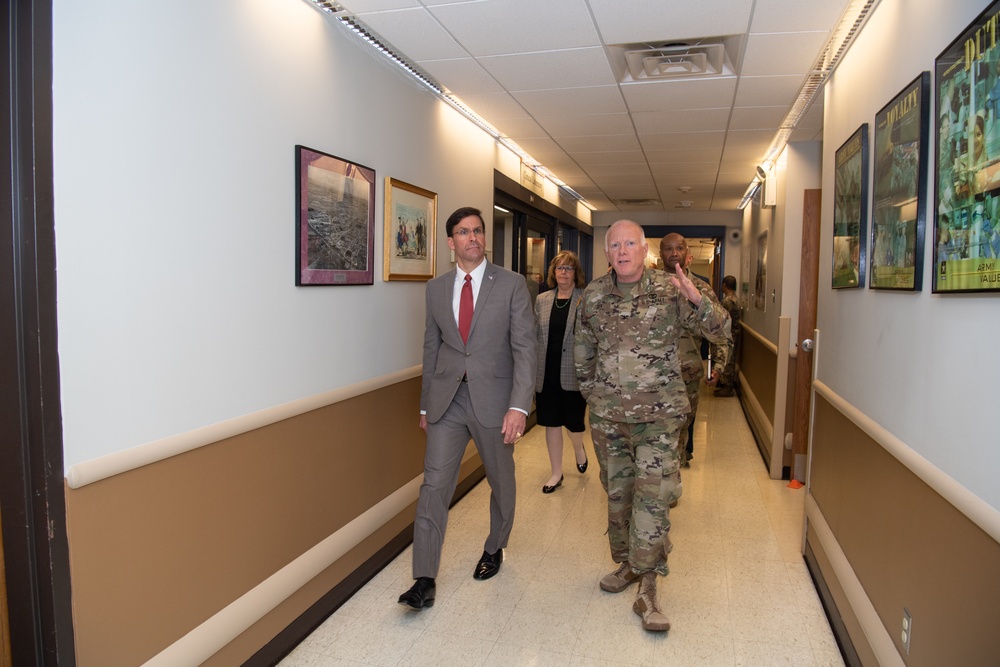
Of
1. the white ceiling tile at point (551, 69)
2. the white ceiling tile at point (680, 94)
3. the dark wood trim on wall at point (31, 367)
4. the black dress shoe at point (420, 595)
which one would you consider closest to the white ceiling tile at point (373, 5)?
the white ceiling tile at point (551, 69)

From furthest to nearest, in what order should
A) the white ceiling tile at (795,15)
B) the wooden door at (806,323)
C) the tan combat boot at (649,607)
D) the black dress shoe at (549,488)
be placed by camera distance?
1. the wooden door at (806,323)
2. the black dress shoe at (549,488)
3. the white ceiling tile at (795,15)
4. the tan combat boot at (649,607)

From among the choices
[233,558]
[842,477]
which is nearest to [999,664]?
[842,477]

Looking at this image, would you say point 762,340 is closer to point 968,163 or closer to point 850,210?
point 850,210

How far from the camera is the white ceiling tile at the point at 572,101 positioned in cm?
418

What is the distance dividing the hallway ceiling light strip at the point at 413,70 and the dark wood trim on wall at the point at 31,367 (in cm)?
147

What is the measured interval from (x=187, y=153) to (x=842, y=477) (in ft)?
9.57

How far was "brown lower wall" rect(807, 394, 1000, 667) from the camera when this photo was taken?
1.54 metres

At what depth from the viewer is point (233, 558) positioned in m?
2.42

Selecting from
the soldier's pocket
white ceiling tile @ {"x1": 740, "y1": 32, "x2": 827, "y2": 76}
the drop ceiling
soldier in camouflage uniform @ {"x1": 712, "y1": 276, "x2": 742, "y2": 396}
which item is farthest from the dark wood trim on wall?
soldier in camouflage uniform @ {"x1": 712, "y1": 276, "x2": 742, "y2": 396}

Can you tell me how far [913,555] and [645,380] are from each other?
1.12 m

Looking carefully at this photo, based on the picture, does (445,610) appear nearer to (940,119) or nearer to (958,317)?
(958,317)

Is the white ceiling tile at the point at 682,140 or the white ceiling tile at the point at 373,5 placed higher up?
the white ceiling tile at the point at 682,140

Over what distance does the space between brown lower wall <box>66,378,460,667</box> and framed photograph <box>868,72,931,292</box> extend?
2.34 m

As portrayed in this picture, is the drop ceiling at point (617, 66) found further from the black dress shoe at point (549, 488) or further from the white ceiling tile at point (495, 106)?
the black dress shoe at point (549, 488)
